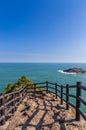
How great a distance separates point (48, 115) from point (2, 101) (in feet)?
7.88

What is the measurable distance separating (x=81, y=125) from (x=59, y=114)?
1661 millimetres

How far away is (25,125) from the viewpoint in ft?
20.0

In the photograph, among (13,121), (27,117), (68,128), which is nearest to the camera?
(68,128)

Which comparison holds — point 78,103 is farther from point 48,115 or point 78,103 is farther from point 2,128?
point 2,128

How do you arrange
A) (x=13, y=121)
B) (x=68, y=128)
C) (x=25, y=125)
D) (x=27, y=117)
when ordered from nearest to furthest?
(x=68, y=128), (x=25, y=125), (x=13, y=121), (x=27, y=117)

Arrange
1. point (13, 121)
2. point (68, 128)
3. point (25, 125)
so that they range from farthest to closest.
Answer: point (13, 121) → point (25, 125) → point (68, 128)

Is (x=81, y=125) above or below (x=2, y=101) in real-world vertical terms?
below

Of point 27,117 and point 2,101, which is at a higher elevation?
point 2,101

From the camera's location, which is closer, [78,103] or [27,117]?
[78,103]

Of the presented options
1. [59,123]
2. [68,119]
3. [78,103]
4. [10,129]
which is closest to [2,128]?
[10,129]

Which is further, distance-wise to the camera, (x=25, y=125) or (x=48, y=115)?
(x=48, y=115)

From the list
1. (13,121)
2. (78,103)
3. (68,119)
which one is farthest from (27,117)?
(78,103)

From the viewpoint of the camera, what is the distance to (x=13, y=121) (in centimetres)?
661

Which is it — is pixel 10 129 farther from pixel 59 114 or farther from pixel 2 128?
pixel 59 114
